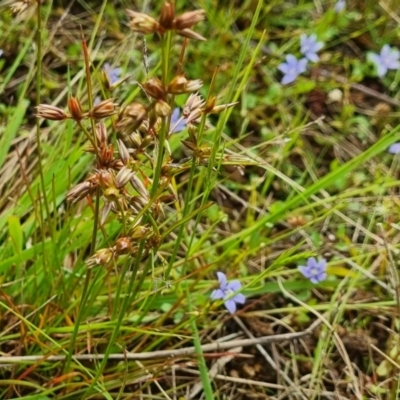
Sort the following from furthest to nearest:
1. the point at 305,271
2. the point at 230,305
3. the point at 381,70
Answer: the point at 381,70 < the point at 305,271 < the point at 230,305

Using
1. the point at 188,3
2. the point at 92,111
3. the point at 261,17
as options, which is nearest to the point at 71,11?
the point at 188,3

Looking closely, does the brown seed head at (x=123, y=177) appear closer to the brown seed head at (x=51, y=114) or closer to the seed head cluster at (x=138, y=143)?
→ the seed head cluster at (x=138, y=143)

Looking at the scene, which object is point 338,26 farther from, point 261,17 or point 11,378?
point 11,378

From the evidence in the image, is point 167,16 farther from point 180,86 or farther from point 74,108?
point 74,108

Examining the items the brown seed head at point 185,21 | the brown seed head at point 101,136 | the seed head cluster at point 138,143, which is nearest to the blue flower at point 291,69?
the seed head cluster at point 138,143

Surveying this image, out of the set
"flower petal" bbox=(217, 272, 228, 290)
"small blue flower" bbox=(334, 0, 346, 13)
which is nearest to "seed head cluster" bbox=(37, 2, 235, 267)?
"flower petal" bbox=(217, 272, 228, 290)

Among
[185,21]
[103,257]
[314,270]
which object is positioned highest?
[185,21]

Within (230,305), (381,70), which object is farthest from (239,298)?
(381,70)

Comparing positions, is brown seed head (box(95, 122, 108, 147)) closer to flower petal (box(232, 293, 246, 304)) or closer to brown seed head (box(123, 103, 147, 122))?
brown seed head (box(123, 103, 147, 122))
